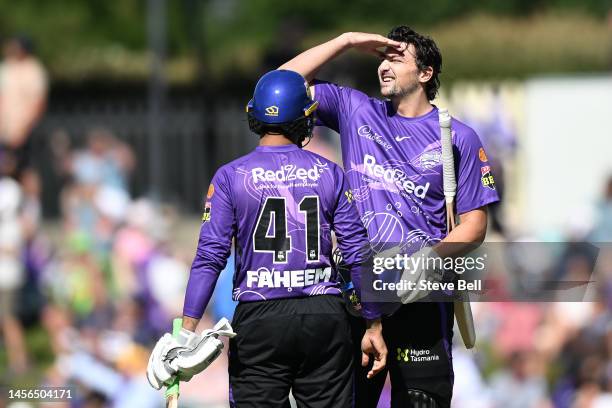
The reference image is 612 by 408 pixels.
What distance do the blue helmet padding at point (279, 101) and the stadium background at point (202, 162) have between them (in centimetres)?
172

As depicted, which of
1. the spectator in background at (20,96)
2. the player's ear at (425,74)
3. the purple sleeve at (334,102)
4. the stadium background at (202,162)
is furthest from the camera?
the spectator in background at (20,96)

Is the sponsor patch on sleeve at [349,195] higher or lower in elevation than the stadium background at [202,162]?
higher

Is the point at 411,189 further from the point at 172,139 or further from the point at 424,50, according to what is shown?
the point at 172,139

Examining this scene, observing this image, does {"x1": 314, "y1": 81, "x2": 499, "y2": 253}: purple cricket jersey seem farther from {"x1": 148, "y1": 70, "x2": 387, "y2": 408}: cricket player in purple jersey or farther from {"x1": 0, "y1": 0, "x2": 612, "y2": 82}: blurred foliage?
{"x1": 0, "y1": 0, "x2": 612, "y2": 82}: blurred foliage

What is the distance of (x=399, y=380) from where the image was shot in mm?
6363

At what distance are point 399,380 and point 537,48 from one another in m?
19.9

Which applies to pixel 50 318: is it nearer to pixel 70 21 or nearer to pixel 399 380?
pixel 399 380

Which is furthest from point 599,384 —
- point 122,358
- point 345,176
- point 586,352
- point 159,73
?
point 159,73

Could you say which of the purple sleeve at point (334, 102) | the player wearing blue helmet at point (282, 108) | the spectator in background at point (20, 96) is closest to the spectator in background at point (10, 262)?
the spectator in background at point (20, 96)

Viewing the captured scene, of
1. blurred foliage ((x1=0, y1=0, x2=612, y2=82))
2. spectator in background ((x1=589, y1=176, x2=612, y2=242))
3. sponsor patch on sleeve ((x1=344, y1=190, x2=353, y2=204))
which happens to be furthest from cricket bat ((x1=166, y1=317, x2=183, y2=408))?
blurred foliage ((x1=0, y1=0, x2=612, y2=82))

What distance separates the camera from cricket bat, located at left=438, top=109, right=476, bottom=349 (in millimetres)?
6246

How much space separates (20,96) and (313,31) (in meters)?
15.8

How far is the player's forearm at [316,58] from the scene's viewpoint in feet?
21.4

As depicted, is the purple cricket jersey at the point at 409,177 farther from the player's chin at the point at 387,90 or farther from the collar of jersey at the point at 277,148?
the collar of jersey at the point at 277,148
